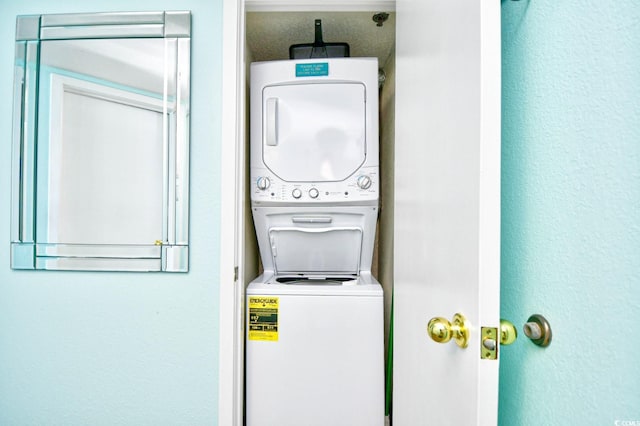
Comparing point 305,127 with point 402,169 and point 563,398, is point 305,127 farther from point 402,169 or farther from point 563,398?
point 563,398

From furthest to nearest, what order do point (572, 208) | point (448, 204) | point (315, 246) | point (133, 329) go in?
point (315, 246) < point (133, 329) < point (448, 204) < point (572, 208)

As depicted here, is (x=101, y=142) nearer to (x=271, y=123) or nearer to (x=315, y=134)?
(x=271, y=123)

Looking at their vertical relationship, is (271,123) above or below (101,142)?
above

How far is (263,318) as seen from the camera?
1415mm

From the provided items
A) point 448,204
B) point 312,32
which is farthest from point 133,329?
point 312,32

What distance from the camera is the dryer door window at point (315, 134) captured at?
162cm

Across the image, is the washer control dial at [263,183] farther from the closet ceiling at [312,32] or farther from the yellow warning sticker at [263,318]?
the closet ceiling at [312,32]

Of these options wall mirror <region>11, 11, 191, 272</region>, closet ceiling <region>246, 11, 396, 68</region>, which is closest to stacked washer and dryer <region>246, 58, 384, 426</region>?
closet ceiling <region>246, 11, 396, 68</region>

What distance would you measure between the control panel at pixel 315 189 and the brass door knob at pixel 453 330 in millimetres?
983

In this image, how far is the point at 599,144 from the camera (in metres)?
0.51

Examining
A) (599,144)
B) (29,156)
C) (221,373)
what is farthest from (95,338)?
(599,144)

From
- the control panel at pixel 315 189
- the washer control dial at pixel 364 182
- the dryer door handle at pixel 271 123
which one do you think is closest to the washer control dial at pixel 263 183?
the control panel at pixel 315 189

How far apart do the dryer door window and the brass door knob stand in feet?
3.43

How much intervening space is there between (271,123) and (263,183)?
316 millimetres
